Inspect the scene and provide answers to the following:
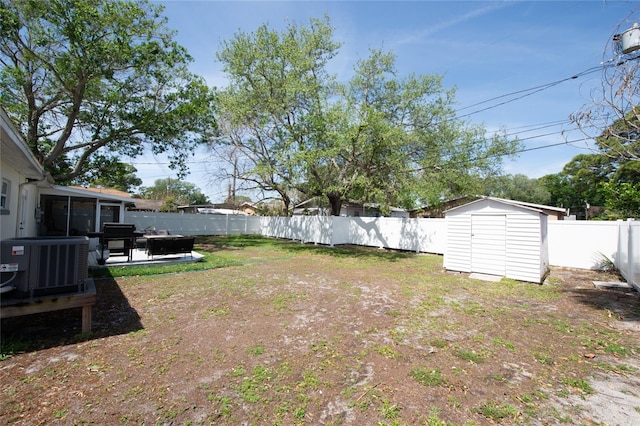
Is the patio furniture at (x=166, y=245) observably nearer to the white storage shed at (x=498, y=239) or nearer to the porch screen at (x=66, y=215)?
the porch screen at (x=66, y=215)

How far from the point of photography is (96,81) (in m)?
11.6

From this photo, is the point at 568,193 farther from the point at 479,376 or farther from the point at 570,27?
the point at 479,376

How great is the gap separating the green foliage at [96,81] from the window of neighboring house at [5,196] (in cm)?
669

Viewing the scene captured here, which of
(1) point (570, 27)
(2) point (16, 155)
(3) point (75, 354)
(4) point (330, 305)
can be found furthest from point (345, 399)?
(1) point (570, 27)

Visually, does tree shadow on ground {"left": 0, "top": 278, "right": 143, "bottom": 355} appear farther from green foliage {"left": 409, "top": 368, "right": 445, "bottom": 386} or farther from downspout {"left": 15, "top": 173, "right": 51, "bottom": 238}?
downspout {"left": 15, "top": 173, "right": 51, "bottom": 238}

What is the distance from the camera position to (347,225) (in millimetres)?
16625

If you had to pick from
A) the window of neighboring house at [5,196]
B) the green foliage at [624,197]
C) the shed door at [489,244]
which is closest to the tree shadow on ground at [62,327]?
the window of neighboring house at [5,196]

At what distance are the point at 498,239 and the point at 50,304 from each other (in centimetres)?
969

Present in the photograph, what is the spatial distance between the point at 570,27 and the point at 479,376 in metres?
9.34

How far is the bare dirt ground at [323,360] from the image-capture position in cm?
241

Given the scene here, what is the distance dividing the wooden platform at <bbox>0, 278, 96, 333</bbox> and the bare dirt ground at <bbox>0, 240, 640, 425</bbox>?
384mm

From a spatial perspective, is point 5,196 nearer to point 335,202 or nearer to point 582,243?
point 335,202

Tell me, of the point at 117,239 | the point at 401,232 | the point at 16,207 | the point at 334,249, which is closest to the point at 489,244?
the point at 401,232

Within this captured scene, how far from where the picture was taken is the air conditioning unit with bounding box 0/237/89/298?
3.32m
